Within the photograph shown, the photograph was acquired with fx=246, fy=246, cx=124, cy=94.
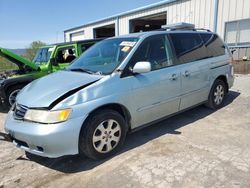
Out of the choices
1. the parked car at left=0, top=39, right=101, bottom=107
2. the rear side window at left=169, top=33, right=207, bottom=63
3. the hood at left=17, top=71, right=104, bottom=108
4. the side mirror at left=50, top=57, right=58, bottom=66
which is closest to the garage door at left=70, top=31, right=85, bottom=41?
the parked car at left=0, top=39, right=101, bottom=107

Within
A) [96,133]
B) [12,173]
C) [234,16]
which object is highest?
[234,16]

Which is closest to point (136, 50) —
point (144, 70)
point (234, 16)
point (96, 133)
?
point (144, 70)

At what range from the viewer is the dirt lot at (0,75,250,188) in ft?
9.87

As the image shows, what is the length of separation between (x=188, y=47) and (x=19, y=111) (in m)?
3.29

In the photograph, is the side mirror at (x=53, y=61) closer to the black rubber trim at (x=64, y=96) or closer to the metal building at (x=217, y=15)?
the black rubber trim at (x=64, y=96)

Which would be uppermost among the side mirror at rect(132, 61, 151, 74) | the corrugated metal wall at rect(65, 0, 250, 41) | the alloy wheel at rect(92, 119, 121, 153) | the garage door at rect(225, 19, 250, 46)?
the corrugated metal wall at rect(65, 0, 250, 41)

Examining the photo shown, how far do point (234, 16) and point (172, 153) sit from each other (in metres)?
9.42

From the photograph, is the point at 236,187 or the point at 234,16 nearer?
the point at 236,187

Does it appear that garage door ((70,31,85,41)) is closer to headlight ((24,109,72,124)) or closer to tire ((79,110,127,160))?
tire ((79,110,127,160))

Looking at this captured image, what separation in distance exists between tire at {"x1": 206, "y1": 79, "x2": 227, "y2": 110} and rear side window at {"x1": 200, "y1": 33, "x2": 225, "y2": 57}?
64 cm

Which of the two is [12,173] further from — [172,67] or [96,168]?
[172,67]

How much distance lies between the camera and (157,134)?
445 cm

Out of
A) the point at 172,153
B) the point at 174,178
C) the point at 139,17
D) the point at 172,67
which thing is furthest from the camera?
the point at 139,17

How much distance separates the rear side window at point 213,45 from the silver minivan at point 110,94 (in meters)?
0.12
